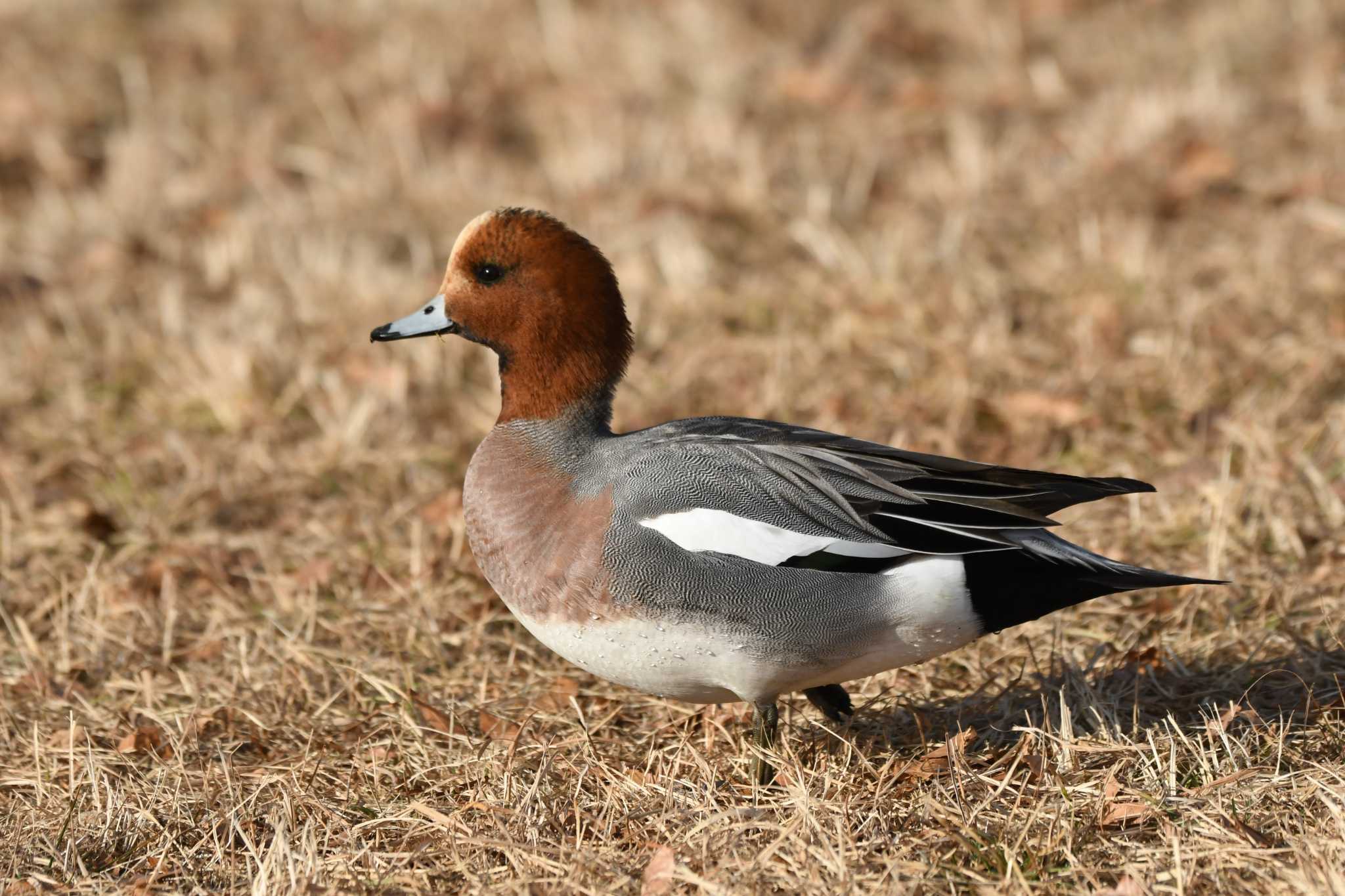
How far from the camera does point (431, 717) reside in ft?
10.9

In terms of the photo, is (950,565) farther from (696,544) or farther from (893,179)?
(893,179)

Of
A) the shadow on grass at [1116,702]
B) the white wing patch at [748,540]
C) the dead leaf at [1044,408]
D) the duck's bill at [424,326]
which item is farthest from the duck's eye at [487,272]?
the dead leaf at [1044,408]

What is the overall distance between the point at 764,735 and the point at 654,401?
2209 millimetres

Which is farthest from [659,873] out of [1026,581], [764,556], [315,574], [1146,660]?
[315,574]

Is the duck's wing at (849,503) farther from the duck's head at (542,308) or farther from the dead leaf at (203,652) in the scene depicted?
the dead leaf at (203,652)

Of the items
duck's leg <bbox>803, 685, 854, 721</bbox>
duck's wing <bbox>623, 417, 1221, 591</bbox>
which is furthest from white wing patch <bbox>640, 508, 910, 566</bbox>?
duck's leg <bbox>803, 685, 854, 721</bbox>

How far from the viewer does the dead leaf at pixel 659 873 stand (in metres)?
2.53

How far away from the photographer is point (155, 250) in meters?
6.50

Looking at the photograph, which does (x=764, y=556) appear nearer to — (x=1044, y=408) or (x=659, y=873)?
(x=659, y=873)

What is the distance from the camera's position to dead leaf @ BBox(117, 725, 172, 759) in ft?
10.6

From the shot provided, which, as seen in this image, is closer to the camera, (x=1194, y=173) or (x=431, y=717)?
(x=431, y=717)

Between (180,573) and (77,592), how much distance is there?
26cm

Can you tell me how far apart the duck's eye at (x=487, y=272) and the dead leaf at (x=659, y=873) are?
1.26 metres

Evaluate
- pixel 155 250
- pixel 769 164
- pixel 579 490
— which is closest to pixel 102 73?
pixel 155 250
